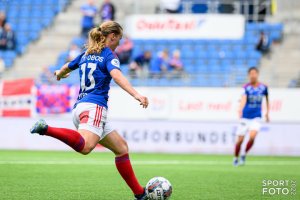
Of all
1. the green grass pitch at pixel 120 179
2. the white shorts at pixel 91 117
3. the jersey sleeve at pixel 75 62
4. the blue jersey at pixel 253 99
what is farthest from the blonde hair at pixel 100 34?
the blue jersey at pixel 253 99

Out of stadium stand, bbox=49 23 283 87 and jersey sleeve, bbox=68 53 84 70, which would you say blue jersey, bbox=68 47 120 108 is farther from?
stadium stand, bbox=49 23 283 87

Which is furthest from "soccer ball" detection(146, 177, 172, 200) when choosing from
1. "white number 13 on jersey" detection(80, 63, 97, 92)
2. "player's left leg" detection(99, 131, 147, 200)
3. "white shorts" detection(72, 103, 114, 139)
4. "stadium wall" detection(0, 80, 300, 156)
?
"stadium wall" detection(0, 80, 300, 156)

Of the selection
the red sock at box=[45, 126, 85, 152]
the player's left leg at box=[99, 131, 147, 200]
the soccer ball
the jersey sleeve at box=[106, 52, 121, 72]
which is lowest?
the soccer ball

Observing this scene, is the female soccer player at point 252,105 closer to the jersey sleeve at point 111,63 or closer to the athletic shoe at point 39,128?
the jersey sleeve at point 111,63

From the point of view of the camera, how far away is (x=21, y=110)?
22406 millimetres

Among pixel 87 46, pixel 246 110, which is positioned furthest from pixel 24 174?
pixel 246 110

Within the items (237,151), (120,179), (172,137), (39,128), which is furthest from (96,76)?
(172,137)

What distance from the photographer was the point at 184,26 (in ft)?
82.7

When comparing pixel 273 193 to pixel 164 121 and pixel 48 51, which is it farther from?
pixel 48 51

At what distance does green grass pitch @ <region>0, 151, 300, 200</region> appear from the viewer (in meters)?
9.95

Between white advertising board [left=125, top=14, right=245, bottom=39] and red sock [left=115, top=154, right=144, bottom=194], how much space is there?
16496 mm

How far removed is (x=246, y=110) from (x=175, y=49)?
9064mm

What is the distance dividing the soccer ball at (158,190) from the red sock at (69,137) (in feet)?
3.51

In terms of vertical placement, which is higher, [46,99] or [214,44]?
[214,44]
